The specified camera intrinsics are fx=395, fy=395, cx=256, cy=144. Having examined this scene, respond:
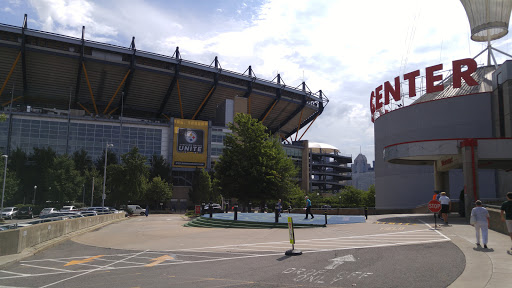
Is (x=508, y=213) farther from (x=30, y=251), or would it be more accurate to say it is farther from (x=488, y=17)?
A: (x=488, y=17)

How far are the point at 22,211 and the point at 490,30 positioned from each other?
216 feet

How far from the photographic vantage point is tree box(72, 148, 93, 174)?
68.5 metres

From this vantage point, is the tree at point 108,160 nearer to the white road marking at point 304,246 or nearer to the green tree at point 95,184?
the green tree at point 95,184

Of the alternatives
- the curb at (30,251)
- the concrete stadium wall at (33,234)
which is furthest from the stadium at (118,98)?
the curb at (30,251)

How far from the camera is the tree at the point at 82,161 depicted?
6850cm

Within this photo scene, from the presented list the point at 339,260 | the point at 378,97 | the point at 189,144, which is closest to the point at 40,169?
the point at 189,144

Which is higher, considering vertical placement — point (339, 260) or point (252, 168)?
point (252, 168)

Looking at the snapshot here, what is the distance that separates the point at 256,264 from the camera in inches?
429

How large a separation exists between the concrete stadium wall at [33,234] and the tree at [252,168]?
17.9m

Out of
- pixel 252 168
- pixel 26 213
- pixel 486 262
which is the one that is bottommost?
pixel 26 213

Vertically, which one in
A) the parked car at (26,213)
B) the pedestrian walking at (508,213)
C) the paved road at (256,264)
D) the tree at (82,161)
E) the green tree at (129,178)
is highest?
the tree at (82,161)

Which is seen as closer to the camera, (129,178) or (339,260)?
(339,260)

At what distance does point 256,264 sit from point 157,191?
58.3 meters

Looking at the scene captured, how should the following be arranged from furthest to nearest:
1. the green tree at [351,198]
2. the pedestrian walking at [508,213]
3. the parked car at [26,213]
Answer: the green tree at [351,198] → the parked car at [26,213] → the pedestrian walking at [508,213]
